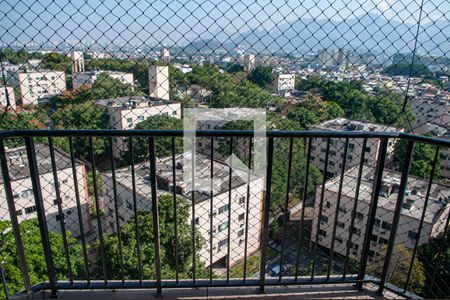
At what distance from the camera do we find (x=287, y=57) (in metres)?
2.06

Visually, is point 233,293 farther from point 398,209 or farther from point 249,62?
point 249,62

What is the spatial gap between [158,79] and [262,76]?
723 mm

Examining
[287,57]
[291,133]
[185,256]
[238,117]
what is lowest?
[185,256]

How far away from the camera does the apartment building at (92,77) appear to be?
226 centimetres

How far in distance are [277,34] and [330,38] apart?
0.31 m

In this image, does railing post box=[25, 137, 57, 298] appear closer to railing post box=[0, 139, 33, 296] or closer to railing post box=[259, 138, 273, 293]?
railing post box=[0, 139, 33, 296]

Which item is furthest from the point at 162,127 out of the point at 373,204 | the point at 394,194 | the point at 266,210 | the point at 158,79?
the point at 394,194

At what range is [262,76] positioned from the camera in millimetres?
2475

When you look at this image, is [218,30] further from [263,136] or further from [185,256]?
[185,256]

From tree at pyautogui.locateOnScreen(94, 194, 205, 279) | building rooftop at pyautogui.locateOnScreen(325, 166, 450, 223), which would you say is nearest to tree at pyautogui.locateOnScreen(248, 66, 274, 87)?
tree at pyautogui.locateOnScreen(94, 194, 205, 279)

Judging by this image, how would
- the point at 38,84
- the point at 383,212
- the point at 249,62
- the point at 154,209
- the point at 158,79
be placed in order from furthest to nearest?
the point at 383,212 < the point at 38,84 < the point at 158,79 < the point at 249,62 < the point at 154,209

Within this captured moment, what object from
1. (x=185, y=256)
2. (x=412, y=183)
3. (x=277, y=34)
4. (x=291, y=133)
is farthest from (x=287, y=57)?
(x=412, y=183)

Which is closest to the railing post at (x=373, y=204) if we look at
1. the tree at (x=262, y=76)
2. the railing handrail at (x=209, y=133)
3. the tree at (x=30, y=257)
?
the railing handrail at (x=209, y=133)

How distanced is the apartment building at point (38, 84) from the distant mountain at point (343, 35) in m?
1.10
